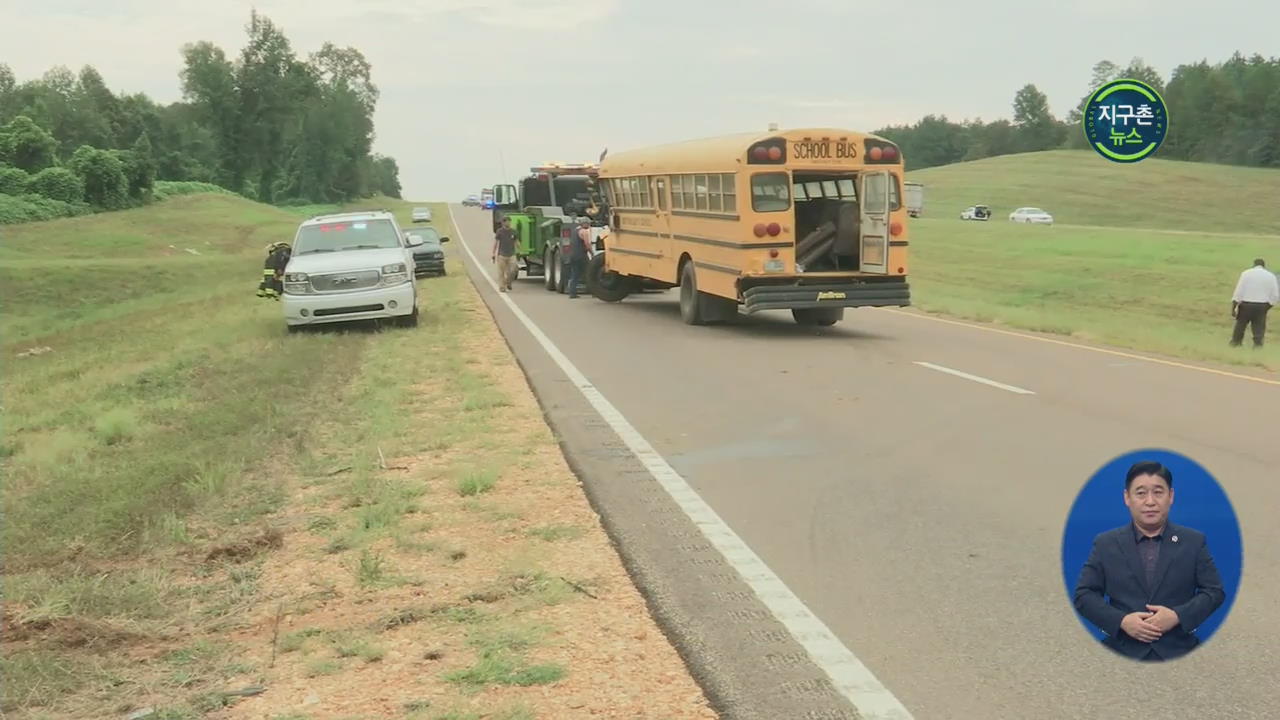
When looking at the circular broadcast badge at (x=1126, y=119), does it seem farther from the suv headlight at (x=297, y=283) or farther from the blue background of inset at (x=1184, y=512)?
the suv headlight at (x=297, y=283)

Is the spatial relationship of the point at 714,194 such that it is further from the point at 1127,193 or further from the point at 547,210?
the point at 1127,193

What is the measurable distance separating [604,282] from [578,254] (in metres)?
2.06

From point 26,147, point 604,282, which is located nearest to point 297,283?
point 604,282

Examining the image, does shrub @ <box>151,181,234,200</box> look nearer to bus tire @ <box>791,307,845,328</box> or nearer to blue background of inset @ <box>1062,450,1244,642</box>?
bus tire @ <box>791,307,845,328</box>

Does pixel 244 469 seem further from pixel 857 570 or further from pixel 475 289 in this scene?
pixel 475 289

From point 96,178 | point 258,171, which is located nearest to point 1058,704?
point 96,178

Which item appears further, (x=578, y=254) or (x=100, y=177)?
(x=100, y=177)

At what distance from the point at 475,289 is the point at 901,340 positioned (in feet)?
45.4

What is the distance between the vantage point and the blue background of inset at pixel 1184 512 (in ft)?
8.16

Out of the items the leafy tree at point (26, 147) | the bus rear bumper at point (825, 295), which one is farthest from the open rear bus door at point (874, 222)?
the leafy tree at point (26, 147)

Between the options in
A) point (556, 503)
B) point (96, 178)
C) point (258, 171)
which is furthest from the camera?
point (258, 171)

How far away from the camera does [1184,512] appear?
2521 mm

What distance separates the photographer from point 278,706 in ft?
14.3

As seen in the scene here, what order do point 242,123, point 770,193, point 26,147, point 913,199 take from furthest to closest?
point 242,123 < point 26,147 < point 913,199 < point 770,193
